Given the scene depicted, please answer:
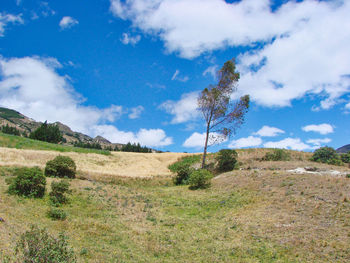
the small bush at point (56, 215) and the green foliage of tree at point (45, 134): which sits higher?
the green foliage of tree at point (45, 134)

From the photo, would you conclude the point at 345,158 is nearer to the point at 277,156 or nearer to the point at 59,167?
the point at 277,156

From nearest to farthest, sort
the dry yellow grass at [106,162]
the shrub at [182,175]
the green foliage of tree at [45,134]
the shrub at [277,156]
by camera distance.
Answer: the shrub at [182,175], the dry yellow grass at [106,162], the shrub at [277,156], the green foliage of tree at [45,134]

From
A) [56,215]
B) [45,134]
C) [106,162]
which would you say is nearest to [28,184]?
[56,215]

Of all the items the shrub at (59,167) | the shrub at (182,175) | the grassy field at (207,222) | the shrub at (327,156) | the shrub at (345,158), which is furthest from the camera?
the shrub at (345,158)

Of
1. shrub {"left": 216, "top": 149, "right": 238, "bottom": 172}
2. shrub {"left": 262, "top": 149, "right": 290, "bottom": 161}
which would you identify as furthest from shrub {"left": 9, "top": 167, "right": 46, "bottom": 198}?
shrub {"left": 262, "top": 149, "right": 290, "bottom": 161}

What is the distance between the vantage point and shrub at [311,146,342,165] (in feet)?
117

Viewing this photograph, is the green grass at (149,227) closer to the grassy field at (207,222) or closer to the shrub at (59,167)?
the grassy field at (207,222)

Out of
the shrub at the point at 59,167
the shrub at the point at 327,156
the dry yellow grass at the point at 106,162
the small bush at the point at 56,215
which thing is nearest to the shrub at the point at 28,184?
the small bush at the point at 56,215

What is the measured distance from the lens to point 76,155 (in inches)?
1956

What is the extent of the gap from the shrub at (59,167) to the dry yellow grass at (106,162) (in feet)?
11.3

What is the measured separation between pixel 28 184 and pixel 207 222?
14174mm

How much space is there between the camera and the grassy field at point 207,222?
11578 mm

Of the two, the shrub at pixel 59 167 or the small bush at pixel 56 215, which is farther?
the shrub at pixel 59 167

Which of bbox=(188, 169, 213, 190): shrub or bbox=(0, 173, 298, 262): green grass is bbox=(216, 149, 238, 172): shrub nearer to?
bbox=(188, 169, 213, 190): shrub
